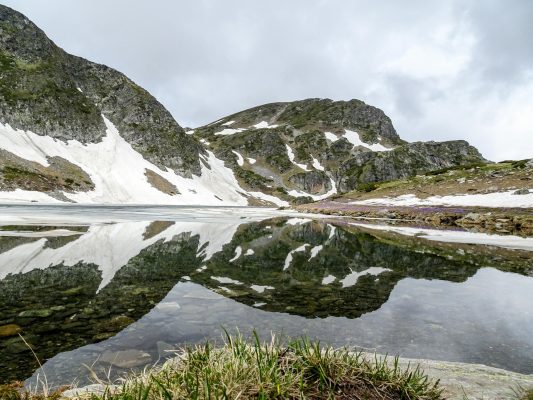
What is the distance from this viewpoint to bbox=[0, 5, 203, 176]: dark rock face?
127812 mm

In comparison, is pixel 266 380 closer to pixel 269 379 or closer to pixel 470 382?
pixel 269 379

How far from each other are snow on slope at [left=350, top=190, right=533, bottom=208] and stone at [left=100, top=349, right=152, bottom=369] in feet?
178

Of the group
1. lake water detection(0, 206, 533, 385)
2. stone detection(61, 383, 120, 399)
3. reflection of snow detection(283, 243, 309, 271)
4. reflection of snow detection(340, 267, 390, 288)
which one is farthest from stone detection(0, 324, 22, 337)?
reflection of snow detection(283, 243, 309, 271)

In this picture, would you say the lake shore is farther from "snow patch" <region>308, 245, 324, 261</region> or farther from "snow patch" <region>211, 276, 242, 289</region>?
"snow patch" <region>308, 245, 324, 261</region>

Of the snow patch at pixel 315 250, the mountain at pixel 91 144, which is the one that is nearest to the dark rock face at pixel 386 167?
the mountain at pixel 91 144

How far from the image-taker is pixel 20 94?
127125 mm

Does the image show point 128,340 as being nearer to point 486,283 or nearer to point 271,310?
point 271,310

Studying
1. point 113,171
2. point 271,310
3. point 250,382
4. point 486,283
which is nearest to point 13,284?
point 271,310

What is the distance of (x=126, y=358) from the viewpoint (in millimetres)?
6641

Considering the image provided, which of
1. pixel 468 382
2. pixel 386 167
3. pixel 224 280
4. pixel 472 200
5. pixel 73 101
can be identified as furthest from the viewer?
pixel 386 167

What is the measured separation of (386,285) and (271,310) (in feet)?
18.3

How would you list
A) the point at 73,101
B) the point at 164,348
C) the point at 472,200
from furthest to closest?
the point at 73,101, the point at 472,200, the point at 164,348

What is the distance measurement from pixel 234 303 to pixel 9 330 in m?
5.31

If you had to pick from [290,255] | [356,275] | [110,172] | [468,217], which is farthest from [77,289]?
[110,172]
